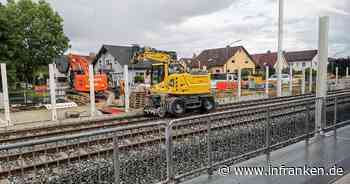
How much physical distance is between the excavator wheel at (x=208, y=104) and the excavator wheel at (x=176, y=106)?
4.78 feet

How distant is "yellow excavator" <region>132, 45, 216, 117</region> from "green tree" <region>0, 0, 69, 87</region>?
13045 millimetres

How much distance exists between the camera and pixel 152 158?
4180mm

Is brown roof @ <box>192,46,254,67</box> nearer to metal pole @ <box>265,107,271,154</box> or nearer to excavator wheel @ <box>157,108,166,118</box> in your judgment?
excavator wheel @ <box>157,108,166,118</box>

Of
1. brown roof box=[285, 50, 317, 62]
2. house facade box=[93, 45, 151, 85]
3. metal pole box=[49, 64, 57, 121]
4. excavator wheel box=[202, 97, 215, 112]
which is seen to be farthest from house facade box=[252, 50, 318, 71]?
metal pole box=[49, 64, 57, 121]

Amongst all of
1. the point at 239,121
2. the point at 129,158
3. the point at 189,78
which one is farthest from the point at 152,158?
the point at 189,78

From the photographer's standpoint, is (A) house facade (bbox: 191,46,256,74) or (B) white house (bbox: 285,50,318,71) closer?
(A) house facade (bbox: 191,46,256,74)

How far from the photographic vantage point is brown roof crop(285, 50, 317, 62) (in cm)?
6503

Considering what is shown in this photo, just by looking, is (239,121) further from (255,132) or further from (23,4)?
(23,4)

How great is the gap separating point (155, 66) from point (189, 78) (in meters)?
2.25

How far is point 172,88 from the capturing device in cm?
1253

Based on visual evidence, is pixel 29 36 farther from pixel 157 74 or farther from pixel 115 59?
pixel 157 74

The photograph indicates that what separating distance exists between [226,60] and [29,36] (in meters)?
33.2

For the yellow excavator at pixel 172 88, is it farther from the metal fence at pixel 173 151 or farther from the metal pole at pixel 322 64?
the metal fence at pixel 173 151

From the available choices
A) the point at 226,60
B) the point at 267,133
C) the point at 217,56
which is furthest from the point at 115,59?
the point at 267,133
